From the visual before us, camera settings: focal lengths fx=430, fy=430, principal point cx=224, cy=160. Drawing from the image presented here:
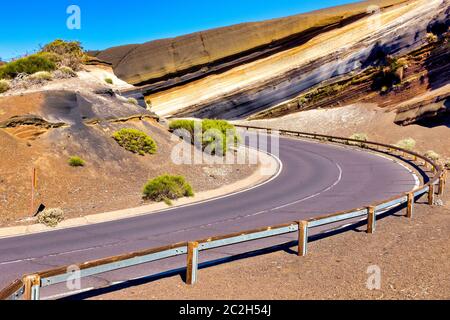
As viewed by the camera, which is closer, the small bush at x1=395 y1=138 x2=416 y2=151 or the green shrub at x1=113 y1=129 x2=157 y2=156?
the green shrub at x1=113 y1=129 x2=157 y2=156

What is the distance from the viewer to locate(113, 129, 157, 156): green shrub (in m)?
25.2

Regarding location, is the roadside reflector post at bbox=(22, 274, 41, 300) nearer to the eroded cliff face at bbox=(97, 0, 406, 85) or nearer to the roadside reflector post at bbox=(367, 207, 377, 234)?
the roadside reflector post at bbox=(367, 207, 377, 234)

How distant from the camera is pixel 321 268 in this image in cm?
884

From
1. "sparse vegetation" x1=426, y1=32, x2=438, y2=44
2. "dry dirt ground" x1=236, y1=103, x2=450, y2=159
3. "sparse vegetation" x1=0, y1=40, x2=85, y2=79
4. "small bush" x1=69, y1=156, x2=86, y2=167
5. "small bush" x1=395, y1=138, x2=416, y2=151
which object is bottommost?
"small bush" x1=69, y1=156, x2=86, y2=167

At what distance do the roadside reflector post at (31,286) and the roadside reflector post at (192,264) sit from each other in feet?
9.03

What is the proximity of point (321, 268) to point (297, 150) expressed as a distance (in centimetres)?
2930

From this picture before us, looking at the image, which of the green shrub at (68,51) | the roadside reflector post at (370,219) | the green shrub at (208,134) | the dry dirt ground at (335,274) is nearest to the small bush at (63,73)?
the green shrub at (68,51)

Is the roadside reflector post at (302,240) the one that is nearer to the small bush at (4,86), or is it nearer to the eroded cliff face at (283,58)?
the small bush at (4,86)

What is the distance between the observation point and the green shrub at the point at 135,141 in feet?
82.6

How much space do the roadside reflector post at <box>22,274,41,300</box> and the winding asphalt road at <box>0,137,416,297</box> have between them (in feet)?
5.09

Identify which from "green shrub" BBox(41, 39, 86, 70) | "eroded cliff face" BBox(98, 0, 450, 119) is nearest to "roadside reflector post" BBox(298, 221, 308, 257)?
"green shrub" BBox(41, 39, 86, 70)

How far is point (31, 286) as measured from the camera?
6152mm

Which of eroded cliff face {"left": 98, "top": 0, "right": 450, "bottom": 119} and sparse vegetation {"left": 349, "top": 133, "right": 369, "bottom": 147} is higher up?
eroded cliff face {"left": 98, "top": 0, "right": 450, "bottom": 119}
